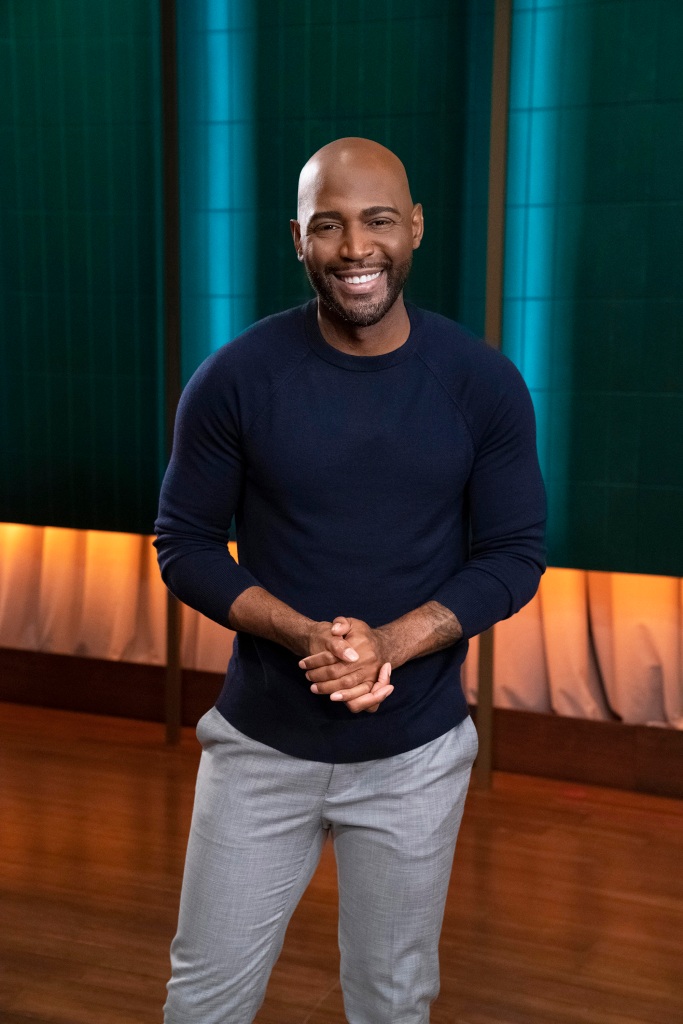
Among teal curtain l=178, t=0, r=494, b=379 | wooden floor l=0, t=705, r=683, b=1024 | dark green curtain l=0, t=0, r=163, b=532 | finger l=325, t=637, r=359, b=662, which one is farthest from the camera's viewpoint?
dark green curtain l=0, t=0, r=163, b=532

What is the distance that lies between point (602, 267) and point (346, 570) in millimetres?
1661

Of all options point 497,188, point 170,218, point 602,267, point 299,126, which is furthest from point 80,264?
point 602,267

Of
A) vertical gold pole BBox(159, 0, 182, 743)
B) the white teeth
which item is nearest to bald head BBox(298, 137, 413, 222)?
the white teeth

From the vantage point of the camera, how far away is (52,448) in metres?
3.44

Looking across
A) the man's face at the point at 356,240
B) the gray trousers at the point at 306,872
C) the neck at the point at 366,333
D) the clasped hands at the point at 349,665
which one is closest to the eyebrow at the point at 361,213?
the man's face at the point at 356,240

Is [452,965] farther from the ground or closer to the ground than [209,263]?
closer to the ground

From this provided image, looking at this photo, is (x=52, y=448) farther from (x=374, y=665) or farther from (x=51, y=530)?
(x=374, y=665)

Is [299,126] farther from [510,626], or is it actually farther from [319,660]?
[319,660]

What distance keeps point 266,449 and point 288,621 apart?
205 millimetres

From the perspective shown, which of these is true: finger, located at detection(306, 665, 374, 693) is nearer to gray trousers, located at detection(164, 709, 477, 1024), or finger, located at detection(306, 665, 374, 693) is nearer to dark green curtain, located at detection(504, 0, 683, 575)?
gray trousers, located at detection(164, 709, 477, 1024)

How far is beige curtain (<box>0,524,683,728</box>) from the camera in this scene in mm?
3100

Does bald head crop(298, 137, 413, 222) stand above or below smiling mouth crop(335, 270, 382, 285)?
above

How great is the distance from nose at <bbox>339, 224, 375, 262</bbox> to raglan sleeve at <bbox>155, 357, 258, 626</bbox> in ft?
0.67

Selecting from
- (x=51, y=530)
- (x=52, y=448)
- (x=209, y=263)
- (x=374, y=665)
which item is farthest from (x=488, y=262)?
(x=374, y=665)
